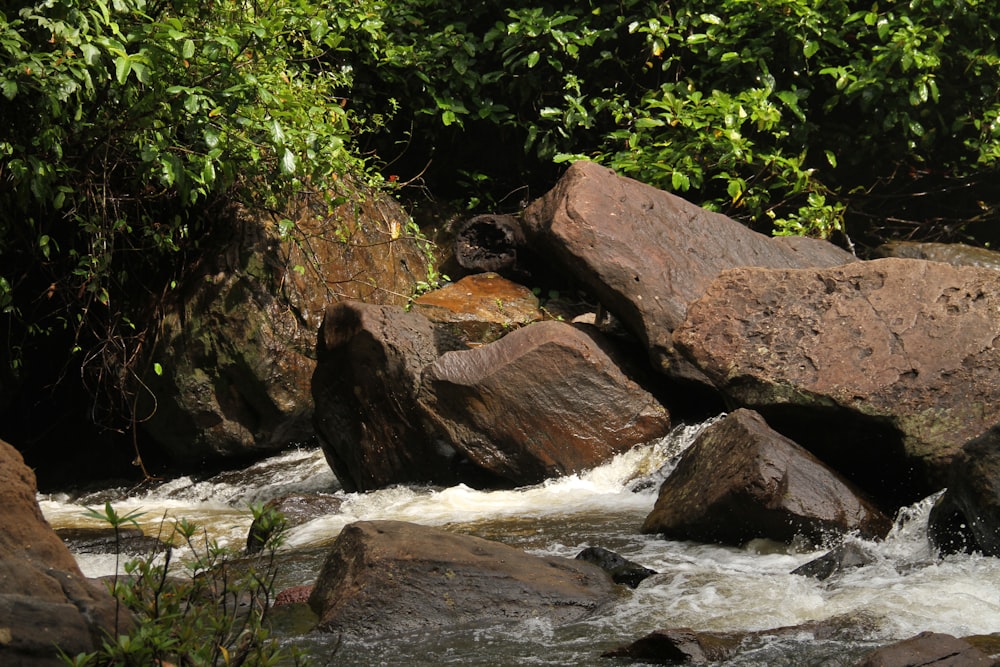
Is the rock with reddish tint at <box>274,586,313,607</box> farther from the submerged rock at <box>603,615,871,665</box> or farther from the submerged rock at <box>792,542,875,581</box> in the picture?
the submerged rock at <box>792,542,875,581</box>

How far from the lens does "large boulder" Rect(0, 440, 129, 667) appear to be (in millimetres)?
2637

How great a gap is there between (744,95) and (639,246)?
3273mm

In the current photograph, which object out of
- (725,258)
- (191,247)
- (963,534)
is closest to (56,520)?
(191,247)

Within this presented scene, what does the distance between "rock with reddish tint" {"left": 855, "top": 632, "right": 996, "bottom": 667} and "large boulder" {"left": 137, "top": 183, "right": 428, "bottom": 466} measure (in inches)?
228

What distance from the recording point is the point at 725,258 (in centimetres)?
822

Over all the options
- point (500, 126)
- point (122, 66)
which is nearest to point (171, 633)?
point (122, 66)

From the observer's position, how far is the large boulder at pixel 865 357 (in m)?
6.11

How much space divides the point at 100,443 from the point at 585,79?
18.5ft

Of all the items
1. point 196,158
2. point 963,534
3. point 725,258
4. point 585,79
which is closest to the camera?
point 963,534

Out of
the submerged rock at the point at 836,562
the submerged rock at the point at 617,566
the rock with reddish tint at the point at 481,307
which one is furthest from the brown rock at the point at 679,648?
the rock with reddish tint at the point at 481,307

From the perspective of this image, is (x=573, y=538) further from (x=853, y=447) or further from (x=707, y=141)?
(x=707, y=141)

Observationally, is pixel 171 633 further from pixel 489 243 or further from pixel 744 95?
pixel 744 95

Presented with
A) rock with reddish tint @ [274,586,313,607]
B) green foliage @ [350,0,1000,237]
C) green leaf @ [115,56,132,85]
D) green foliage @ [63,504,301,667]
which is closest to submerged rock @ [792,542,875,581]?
rock with reddish tint @ [274,586,313,607]

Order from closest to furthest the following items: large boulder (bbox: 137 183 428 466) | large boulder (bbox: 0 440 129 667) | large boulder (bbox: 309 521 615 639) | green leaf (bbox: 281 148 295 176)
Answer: large boulder (bbox: 0 440 129 667) < large boulder (bbox: 309 521 615 639) < green leaf (bbox: 281 148 295 176) < large boulder (bbox: 137 183 428 466)
